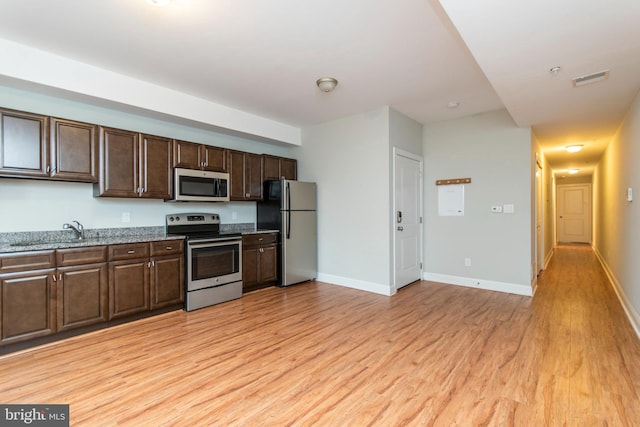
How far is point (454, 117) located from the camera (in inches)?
187

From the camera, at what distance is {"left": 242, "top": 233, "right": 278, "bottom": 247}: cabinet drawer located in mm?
4383

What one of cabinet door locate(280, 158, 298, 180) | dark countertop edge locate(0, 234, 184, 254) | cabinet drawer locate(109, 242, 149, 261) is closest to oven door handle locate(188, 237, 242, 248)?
dark countertop edge locate(0, 234, 184, 254)

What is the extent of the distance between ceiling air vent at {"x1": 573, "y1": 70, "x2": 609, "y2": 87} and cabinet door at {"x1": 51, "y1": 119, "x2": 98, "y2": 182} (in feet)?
15.0

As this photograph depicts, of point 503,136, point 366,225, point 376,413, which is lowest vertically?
point 376,413

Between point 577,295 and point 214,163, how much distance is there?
17.0 ft

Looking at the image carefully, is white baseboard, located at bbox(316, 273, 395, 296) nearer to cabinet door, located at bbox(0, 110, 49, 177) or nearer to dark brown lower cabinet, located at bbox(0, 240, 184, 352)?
dark brown lower cabinet, located at bbox(0, 240, 184, 352)

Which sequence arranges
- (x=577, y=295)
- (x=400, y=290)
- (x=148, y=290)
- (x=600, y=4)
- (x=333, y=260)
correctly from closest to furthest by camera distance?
(x=600, y=4) → (x=148, y=290) → (x=577, y=295) → (x=400, y=290) → (x=333, y=260)

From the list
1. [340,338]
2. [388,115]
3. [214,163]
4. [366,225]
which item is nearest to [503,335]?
[340,338]

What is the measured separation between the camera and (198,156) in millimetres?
4062

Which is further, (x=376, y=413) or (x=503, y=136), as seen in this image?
(x=503, y=136)

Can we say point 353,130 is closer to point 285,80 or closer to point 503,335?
point 285,80

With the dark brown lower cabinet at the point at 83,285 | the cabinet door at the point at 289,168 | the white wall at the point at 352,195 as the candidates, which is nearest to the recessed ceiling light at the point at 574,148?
the white wall at the point at 352,195

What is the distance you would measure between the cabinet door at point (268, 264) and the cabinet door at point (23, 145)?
8.52 feet

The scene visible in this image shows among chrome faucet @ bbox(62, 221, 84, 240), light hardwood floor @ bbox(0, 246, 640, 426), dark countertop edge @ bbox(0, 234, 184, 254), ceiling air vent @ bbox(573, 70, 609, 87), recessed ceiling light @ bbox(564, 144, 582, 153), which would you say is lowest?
light hardwood floor @ bbox(0, 246, 640, 426)
